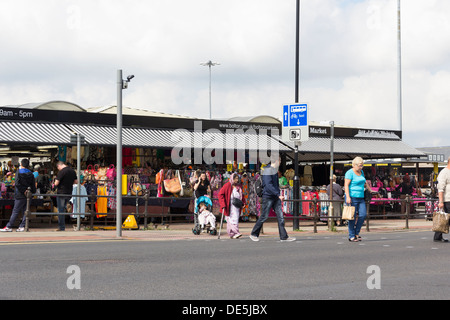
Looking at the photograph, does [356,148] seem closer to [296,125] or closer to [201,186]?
[296,125]

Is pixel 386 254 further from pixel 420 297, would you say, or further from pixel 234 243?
pixel 420 297

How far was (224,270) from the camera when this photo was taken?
1109 cm

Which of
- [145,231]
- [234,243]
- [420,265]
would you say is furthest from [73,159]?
[420,265]

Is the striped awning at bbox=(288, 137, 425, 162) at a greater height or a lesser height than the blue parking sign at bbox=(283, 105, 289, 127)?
lesser

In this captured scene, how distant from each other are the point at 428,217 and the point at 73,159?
47.1 feet

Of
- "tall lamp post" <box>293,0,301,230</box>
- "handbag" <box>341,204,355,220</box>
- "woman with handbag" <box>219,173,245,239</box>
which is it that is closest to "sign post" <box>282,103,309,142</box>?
"tall lamp post" <box>293,0,301,230</box>

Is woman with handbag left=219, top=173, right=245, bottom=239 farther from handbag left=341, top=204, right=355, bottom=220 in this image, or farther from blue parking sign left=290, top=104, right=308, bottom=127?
blue parking sign left=290, top=104, right=308, bottom=127

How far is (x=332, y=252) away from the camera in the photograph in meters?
14.3

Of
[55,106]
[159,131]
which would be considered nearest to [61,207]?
[55,106]

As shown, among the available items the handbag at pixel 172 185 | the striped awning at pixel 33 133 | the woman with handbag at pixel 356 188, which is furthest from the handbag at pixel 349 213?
the striped awning at pixel 33 133

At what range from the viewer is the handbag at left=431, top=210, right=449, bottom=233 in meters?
16.0

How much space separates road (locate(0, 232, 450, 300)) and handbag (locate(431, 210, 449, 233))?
37 cm
